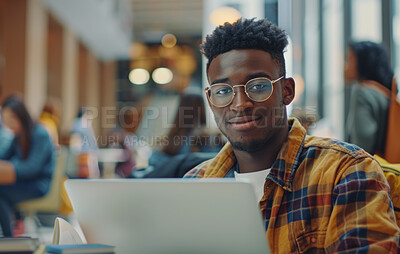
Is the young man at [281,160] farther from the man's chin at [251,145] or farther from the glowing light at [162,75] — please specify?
the glowing light at [162,75]

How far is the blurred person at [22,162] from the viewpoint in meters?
3.47

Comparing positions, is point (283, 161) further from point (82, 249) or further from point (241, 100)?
point (82, 249)

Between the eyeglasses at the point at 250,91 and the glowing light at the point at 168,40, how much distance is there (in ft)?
53.6

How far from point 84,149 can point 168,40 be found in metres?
11.7

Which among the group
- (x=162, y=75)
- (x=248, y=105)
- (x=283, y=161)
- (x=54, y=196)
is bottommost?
(x=54, y=196)

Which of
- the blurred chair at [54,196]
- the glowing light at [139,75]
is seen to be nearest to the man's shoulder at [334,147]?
the blurred chair at [54,196]

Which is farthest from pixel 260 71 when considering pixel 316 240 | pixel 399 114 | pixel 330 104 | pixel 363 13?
pixel 330 104

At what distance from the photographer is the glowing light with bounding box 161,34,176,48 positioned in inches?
682

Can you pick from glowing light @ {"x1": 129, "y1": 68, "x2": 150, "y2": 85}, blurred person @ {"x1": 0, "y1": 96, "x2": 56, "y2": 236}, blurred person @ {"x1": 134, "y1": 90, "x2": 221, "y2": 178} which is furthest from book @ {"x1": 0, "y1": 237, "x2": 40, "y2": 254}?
glowing light @ {"x1": 129, "y1": 68, "x2": 150, "y2": 85}

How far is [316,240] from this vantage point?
110cm

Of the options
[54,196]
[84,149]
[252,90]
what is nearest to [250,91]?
[252,90]

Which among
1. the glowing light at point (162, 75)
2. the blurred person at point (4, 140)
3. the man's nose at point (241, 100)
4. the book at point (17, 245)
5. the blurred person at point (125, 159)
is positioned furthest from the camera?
the glowing light at point (162, 75)

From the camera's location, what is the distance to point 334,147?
3.82 feet

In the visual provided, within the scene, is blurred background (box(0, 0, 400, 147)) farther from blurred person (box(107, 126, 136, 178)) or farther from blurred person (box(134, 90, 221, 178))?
blurred person (box(107, 126, 136, 178))
